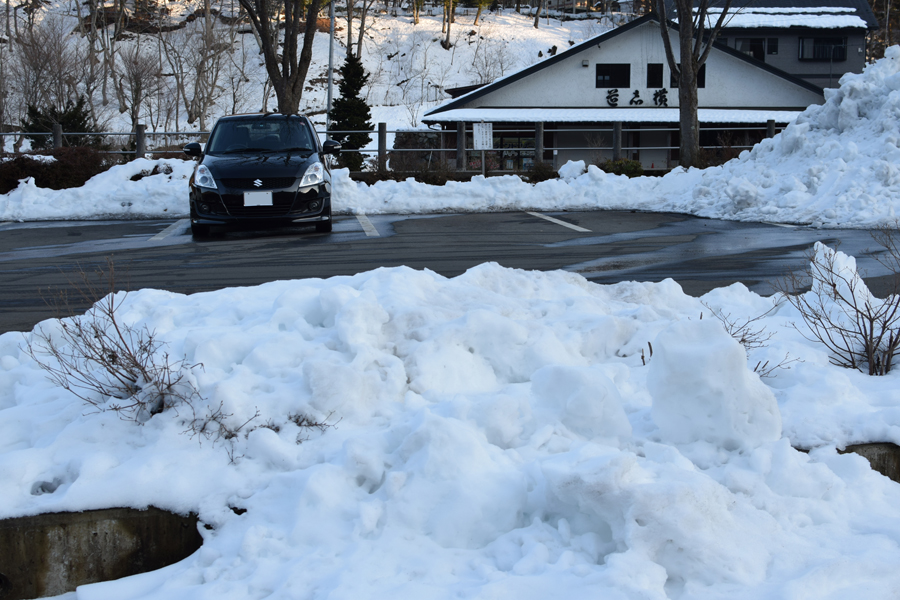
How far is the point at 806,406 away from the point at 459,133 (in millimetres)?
19771

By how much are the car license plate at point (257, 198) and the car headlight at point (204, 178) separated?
445 millimetres

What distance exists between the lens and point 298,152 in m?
10.9

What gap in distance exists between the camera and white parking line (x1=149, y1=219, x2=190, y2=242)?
1084 cm

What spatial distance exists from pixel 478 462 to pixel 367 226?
30.0ft

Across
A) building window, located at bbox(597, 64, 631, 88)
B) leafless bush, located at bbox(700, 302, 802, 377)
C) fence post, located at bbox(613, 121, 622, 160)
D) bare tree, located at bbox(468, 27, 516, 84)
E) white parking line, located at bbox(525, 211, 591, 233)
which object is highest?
bare tree, located at bbox(468, 27, 516, 84)

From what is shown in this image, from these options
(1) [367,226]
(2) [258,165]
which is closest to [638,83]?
(1) [367,226]

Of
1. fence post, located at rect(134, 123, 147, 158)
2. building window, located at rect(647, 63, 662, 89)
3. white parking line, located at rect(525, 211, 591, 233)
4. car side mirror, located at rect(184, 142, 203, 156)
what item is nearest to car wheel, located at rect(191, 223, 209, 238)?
car side mirror, located at rect(184, 142, 203, 156)

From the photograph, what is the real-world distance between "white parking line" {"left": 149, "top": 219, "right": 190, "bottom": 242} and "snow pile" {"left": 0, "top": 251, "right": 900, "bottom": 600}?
712cm

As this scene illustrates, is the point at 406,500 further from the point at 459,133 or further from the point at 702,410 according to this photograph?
the point at 459,133

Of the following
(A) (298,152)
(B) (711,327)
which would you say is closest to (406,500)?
(B) (711,327)

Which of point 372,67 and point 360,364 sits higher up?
point 372,67

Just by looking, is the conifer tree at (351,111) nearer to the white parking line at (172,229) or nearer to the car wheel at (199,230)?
the white parking line at (172,229)

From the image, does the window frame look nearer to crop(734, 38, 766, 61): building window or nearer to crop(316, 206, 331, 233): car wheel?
crop(734, 38, 766, 61): building window

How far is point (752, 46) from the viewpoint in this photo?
138ft
